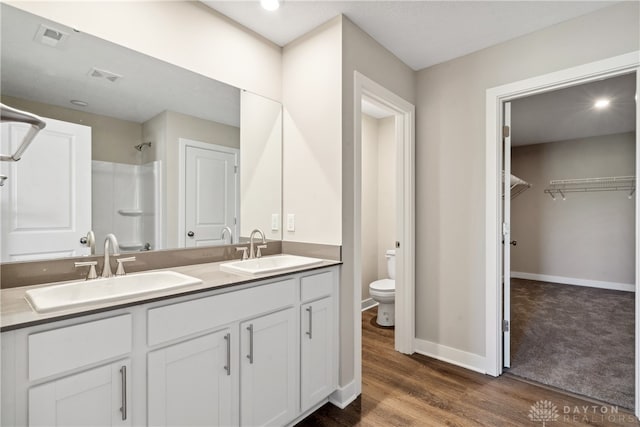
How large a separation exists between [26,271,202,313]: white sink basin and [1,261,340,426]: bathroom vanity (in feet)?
0.10

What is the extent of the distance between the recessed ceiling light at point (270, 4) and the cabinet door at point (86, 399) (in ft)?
6.33

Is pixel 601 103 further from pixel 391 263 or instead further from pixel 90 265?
pixel 90 265

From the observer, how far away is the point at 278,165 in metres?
2.35

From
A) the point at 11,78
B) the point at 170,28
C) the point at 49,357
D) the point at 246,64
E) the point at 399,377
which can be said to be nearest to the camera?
the point at 49,357

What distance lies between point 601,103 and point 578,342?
2585 millimetres

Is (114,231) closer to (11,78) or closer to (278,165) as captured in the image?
(11,78)

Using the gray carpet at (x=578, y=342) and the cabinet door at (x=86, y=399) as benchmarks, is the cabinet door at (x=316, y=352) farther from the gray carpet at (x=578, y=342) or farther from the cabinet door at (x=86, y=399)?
the gray carpet at (x=578, y=342)

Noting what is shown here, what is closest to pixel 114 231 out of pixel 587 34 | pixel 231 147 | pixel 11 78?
pixel 11 78

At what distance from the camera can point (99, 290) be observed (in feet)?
4.54

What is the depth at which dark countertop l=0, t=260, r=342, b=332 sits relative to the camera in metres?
0.95

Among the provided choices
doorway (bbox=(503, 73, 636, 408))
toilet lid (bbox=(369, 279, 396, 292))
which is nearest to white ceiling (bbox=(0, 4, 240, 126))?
toilet lid (bbox=(369, 279, 396, 292))

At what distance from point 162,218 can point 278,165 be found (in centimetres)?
89

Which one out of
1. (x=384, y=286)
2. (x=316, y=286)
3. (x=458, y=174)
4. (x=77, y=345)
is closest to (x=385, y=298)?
(x=384, y=286)

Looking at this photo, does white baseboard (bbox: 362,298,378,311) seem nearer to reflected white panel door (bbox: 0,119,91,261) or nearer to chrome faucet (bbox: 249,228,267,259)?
chrome faucet (bbox: 249,228,267,259)
